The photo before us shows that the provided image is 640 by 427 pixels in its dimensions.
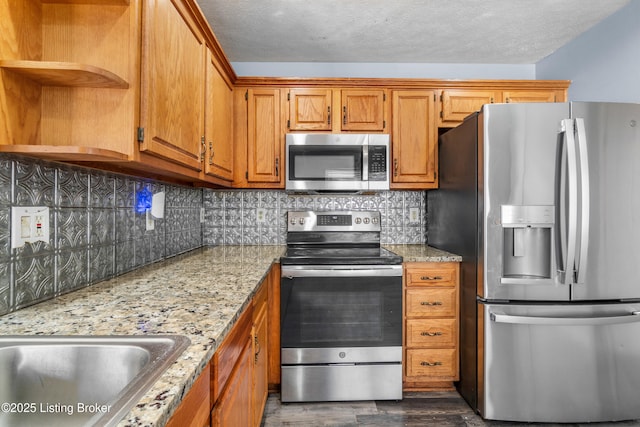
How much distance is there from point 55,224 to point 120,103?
1.57 feet

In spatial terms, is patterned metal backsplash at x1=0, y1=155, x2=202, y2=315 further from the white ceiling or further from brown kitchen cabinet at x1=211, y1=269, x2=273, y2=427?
the white ceiling

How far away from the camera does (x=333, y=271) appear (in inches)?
81.7

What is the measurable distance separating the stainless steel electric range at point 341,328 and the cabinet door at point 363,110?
996mm

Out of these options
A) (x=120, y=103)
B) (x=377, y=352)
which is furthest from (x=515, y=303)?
(x=120, y=103)

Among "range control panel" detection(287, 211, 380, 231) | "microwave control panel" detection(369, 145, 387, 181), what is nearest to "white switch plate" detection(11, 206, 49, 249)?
"range control panel" detection(287, 211, 380, 231)

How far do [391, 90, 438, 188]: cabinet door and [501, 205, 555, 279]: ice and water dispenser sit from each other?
30.4 inches

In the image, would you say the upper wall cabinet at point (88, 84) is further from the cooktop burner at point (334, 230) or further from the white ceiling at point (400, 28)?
the cooktop burner at point (334, 230)

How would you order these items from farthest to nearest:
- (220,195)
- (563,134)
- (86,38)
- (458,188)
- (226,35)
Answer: (220,195) < (226,35) < (458,188) < (563,134) < (86,38)

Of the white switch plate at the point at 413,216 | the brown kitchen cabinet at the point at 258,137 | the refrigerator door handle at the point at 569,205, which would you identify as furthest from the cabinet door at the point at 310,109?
the refrigerator door handle at the point at 569,205

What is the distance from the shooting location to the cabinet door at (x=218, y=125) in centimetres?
185

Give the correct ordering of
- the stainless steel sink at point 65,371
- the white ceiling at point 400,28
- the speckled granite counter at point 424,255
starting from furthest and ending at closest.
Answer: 1. the speckled granite counter at point 424,255
2. the white ceiling at point 400,28
3. the stainless steel sink at point 65,371

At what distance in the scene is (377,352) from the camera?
2104 mm

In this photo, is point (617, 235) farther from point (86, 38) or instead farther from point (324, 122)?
point (86, 38)

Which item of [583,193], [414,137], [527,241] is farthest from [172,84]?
[583,193]
